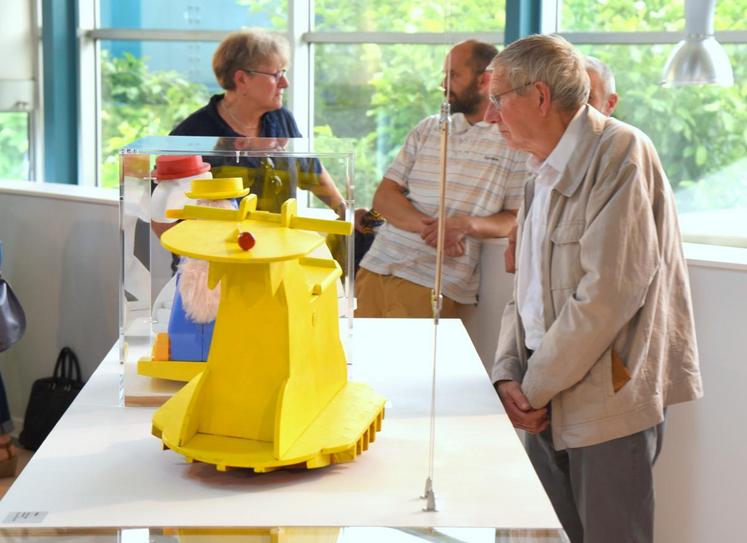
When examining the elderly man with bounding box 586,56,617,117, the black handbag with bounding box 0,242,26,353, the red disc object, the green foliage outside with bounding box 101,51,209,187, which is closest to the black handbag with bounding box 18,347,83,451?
the black handbag with bounding box 0,242,26,353

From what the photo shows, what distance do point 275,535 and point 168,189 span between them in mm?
681

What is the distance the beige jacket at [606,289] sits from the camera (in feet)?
6.26

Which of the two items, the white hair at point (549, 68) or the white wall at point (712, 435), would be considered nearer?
the white hair at point (549, 68)

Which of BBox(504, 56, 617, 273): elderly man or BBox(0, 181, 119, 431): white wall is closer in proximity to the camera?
BBox(504, 56, 617, 273): elderly man

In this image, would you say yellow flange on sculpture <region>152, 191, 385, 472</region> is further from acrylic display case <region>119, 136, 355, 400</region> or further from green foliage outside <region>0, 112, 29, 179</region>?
green foliage outside <region>0, 112, 29, 179</region>

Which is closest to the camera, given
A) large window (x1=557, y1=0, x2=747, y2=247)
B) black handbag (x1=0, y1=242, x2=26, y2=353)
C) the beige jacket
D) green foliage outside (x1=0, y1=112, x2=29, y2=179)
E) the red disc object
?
the red disc object

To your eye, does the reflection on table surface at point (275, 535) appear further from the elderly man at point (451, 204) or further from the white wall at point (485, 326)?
the elderly man at point (451, 204)

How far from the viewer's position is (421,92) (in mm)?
5449

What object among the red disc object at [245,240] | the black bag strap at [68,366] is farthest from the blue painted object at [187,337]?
the black bag strap at [68,366]

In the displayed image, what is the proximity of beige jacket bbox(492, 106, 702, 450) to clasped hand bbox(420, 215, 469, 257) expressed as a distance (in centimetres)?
118

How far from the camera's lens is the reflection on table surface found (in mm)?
1278

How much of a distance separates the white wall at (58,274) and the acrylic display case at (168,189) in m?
2.20

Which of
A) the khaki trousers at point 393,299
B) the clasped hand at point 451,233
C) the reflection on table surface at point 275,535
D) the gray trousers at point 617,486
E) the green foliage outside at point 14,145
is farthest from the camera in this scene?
the green foliage outside at point 14,145

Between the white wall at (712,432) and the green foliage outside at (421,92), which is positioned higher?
the green foliage outside at (421,92)
